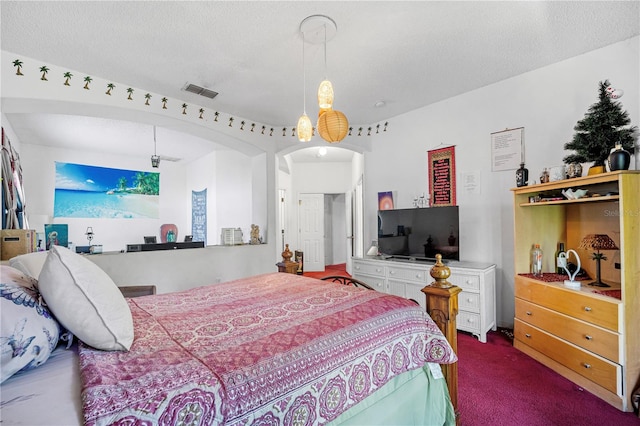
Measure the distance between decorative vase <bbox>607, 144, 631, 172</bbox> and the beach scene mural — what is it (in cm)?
699

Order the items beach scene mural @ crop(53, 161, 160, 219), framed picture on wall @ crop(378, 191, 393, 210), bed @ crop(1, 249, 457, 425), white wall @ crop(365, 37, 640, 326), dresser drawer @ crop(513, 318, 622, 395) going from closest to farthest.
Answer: bed @ crop(1, 249, 457, 425), dresser drawer @ crop(513, 318, 622, 395), white wall @ crop(365, 37, 640, 326), framed picture on wall @ crop(378, 191, 393, 210), beach scene mural @ crop(53, 161, 160, 219)

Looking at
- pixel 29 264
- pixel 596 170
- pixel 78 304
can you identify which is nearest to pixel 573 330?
pixel 596 170

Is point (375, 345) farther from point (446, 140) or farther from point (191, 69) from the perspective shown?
point (446, 140)

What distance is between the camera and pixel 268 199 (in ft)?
14.0

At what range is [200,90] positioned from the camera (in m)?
3.11

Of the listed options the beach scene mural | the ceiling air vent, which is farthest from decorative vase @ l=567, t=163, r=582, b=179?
the beach scene mural

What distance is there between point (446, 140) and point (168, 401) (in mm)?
3745

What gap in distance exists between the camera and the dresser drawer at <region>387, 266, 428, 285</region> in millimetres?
3198

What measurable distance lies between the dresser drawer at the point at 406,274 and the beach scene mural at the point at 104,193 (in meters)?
5.24

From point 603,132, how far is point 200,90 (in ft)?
12.1

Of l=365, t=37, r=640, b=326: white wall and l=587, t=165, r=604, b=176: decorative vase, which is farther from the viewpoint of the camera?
l=365, t=37, r=640, b=326: white wall

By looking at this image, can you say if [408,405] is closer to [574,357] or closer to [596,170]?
[574,357]

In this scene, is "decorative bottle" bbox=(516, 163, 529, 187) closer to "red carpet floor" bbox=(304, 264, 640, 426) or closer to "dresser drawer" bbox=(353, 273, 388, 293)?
"red carpet floor" bbox=(304, 264, 640, 426)

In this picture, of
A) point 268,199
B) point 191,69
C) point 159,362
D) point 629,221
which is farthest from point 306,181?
point 159,362
